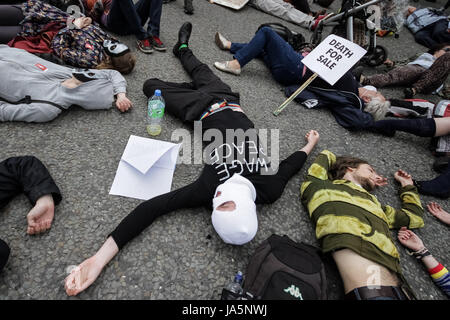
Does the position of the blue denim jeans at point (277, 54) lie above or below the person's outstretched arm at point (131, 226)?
above

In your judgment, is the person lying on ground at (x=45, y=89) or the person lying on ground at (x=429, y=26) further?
the person lying on ground at (x=429, y=26)

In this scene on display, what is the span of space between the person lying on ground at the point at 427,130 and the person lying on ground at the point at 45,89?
3000 mm

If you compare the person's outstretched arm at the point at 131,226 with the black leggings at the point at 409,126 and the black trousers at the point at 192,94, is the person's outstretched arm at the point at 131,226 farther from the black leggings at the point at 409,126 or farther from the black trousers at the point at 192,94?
the black leggings at the point at 409,126

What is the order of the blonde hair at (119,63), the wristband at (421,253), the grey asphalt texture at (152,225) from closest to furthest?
1. the grey asphalt texture at (152,225)
2. the wristband at (421,253)
3. the blonde hair at (119,63)

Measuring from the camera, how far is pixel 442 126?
279cm

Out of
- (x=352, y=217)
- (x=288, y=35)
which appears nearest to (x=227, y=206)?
(x=352, y=217)

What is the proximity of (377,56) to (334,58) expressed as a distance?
2530 millimetres

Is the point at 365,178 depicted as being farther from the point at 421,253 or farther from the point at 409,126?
the point at 409,126

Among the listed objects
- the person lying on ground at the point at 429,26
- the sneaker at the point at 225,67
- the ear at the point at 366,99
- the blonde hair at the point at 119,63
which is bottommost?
the sneaker at the point at 225,67

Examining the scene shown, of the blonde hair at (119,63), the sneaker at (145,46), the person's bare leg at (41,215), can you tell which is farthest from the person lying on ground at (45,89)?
the sneaker at (145,46)

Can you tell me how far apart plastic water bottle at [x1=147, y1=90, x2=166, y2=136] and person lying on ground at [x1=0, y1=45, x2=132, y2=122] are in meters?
0.20

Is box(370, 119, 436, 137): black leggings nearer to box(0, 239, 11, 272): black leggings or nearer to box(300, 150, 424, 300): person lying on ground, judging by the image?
box(300, 150, 424, 300): person lying on ground

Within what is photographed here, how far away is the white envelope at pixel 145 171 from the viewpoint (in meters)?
1.77
